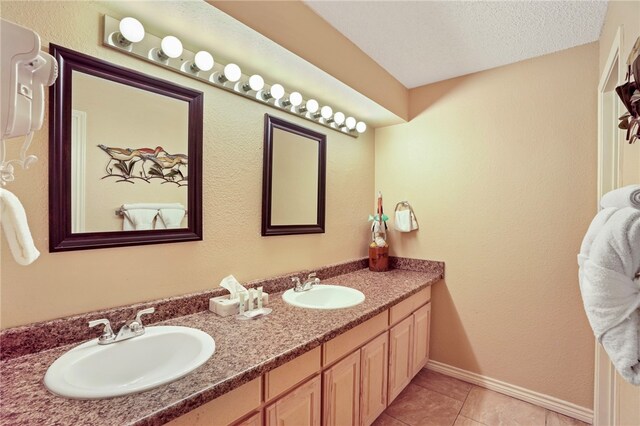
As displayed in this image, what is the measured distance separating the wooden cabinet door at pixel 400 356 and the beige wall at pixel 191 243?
668 millimetres

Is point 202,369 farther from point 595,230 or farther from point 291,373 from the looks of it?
point 595,230

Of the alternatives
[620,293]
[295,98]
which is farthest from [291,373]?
[295,98]

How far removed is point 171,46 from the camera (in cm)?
121

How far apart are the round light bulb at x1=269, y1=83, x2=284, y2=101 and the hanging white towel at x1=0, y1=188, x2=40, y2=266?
123cm

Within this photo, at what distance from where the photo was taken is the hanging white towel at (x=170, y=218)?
1.26 metres

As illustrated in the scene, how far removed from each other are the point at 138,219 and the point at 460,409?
7.18ft

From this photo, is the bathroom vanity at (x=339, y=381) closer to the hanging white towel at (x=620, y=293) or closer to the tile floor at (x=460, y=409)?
the tile floor at (x=460, y=409)

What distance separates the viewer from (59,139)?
100 centimetres

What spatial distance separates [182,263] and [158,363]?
1.37 feet

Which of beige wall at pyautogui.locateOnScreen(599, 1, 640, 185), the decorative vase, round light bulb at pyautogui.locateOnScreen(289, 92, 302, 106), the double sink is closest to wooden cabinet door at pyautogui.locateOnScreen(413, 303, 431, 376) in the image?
the decorative vase

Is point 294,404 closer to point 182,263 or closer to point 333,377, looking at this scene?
point 333,377

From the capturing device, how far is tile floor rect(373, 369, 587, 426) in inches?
69.1

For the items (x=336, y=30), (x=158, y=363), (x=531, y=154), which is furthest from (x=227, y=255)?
(x=531, y=154)

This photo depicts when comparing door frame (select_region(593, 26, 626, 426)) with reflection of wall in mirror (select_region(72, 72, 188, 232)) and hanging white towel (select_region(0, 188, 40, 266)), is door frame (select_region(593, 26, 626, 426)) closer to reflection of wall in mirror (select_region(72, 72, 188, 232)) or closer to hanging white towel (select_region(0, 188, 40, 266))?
reflection of wall in mirror (select_region(72, 72, 188, 232))
